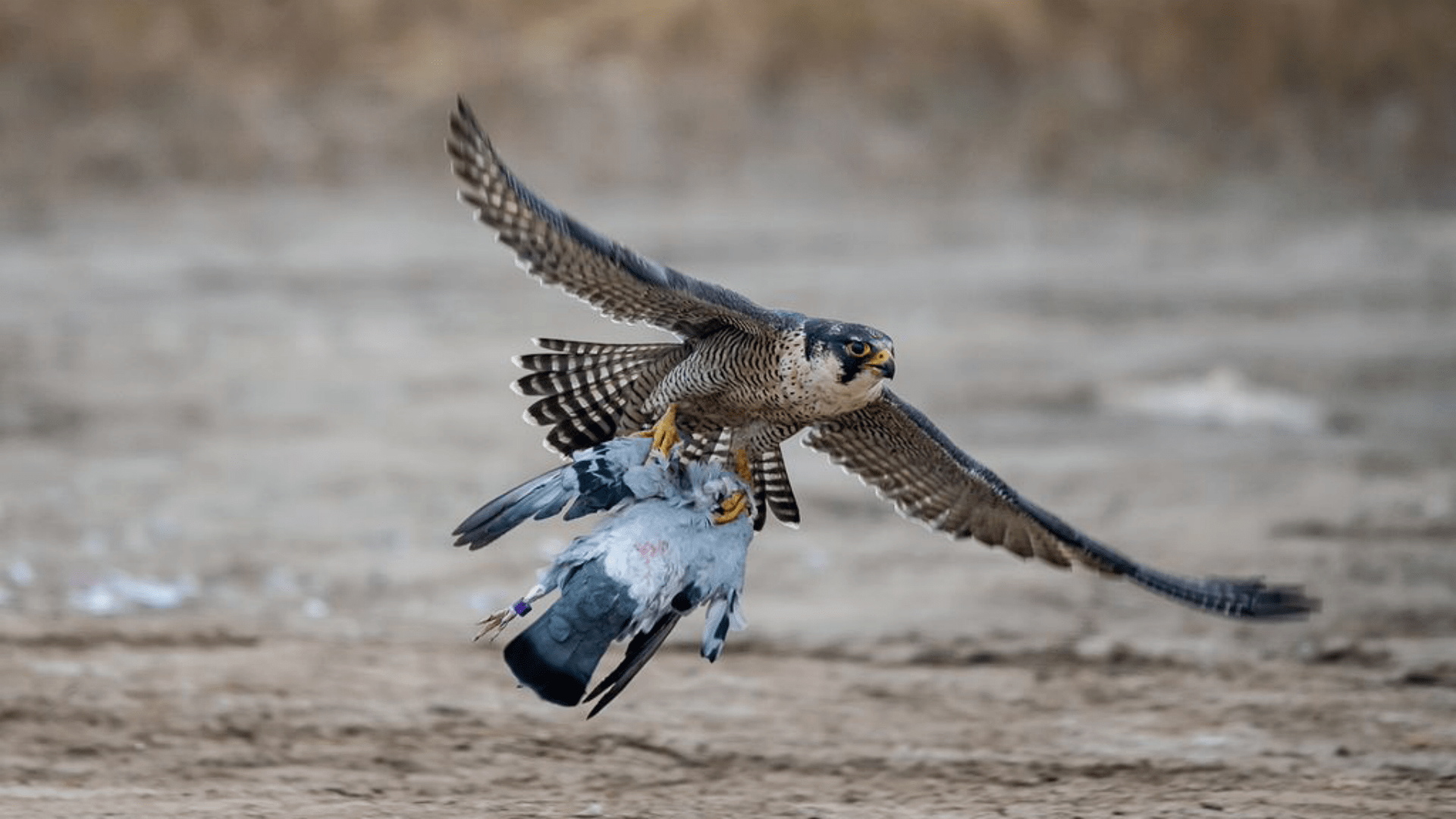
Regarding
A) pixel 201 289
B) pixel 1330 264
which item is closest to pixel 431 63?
pixel 201 289

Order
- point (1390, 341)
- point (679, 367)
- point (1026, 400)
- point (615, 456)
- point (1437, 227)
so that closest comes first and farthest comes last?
point (615, 456), point (679, 367), point (1026, 400), point (1390, 341), point (1437, 227)

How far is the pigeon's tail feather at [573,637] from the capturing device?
4.67 m

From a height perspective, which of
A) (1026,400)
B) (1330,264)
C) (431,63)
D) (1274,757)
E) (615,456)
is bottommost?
(1274,757)

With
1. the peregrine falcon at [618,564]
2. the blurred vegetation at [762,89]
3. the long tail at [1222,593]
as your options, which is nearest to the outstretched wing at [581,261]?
the peregrine falcon at [618,564]

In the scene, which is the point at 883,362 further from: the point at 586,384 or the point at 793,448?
the point at 793,448

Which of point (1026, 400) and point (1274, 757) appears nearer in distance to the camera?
point (1274, 757)

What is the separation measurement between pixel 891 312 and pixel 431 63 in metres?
7.94

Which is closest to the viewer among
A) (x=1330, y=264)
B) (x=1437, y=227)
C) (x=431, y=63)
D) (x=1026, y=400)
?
(x=1026, y=400)

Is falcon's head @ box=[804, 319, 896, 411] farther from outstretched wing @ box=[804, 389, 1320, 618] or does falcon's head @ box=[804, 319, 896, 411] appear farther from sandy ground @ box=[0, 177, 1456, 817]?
sandy ground @ box=[0, 177, 1456, 817]

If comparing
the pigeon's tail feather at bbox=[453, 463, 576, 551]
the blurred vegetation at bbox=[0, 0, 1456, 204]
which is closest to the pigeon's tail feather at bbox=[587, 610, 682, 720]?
the pigeon's tail feather at bbox=[453, 463, 576, 551]

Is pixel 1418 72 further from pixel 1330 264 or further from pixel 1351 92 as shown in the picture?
pixel 1330 264

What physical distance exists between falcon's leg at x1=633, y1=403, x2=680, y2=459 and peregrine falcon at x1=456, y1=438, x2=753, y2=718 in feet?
0.57

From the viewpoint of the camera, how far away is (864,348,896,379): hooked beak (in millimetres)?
5113

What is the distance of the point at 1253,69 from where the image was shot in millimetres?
21328
